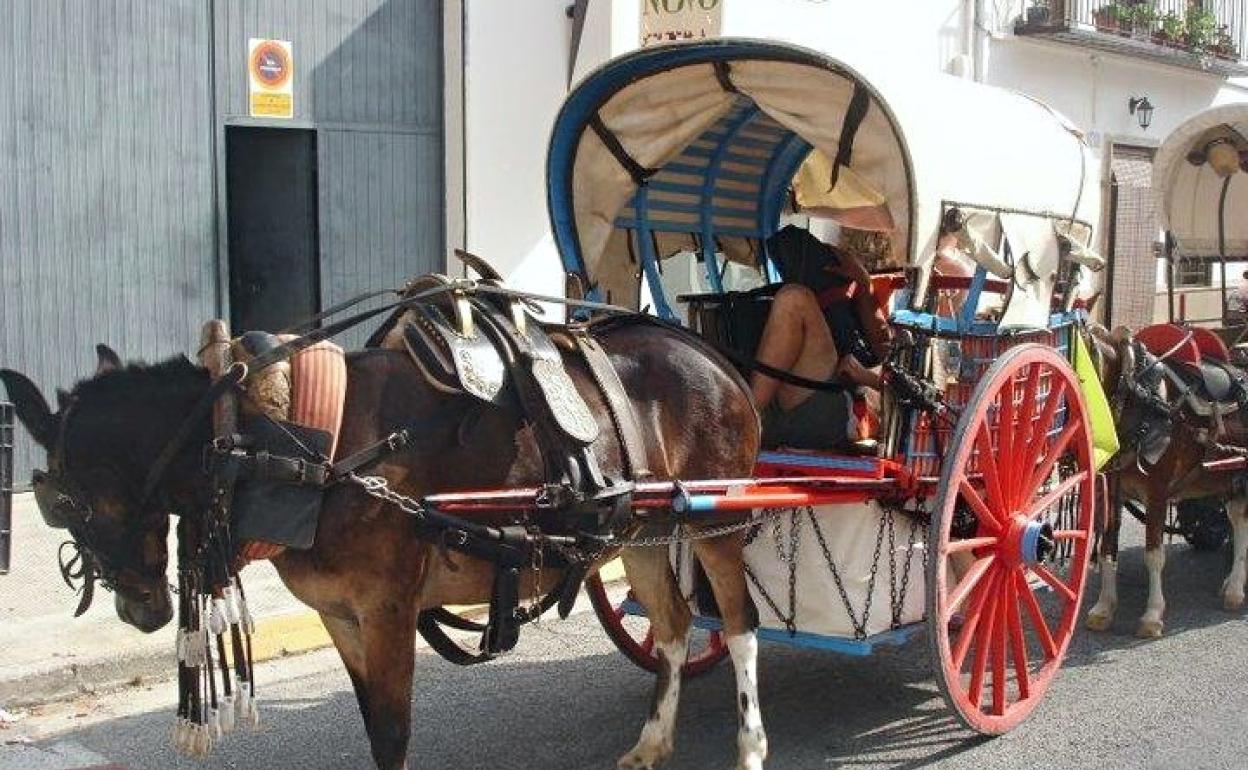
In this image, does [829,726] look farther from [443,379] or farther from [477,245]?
[477,245]

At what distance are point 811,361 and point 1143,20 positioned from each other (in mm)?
13552

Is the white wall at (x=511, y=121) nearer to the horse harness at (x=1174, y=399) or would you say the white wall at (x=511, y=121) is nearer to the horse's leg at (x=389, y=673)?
the horse harness at (x=1174, y=399)

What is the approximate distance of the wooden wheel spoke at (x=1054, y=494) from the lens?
5.42 m

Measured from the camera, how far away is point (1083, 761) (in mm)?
5012

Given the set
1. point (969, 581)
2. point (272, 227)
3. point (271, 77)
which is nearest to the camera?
point (969, 581)

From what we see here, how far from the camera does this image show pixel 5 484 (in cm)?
531

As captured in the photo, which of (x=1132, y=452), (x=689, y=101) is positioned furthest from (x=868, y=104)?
(x=1132, y=452)

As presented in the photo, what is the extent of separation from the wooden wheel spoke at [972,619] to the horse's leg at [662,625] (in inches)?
38.9

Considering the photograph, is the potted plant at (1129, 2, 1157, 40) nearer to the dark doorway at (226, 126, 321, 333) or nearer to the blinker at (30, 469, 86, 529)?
the dark doorway at (226, 126, 321, 333)

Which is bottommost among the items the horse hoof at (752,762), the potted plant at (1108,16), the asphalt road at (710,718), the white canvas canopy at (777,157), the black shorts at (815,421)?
the asphalt road at (710,718)

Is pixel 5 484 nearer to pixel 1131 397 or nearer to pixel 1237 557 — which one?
pixel 1131 397

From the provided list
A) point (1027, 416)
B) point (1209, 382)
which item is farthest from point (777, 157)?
point (1209, 382)

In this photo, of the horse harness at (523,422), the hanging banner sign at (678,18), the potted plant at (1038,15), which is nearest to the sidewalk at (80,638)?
the horse harness at (523,422)

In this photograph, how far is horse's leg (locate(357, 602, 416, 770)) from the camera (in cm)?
387
